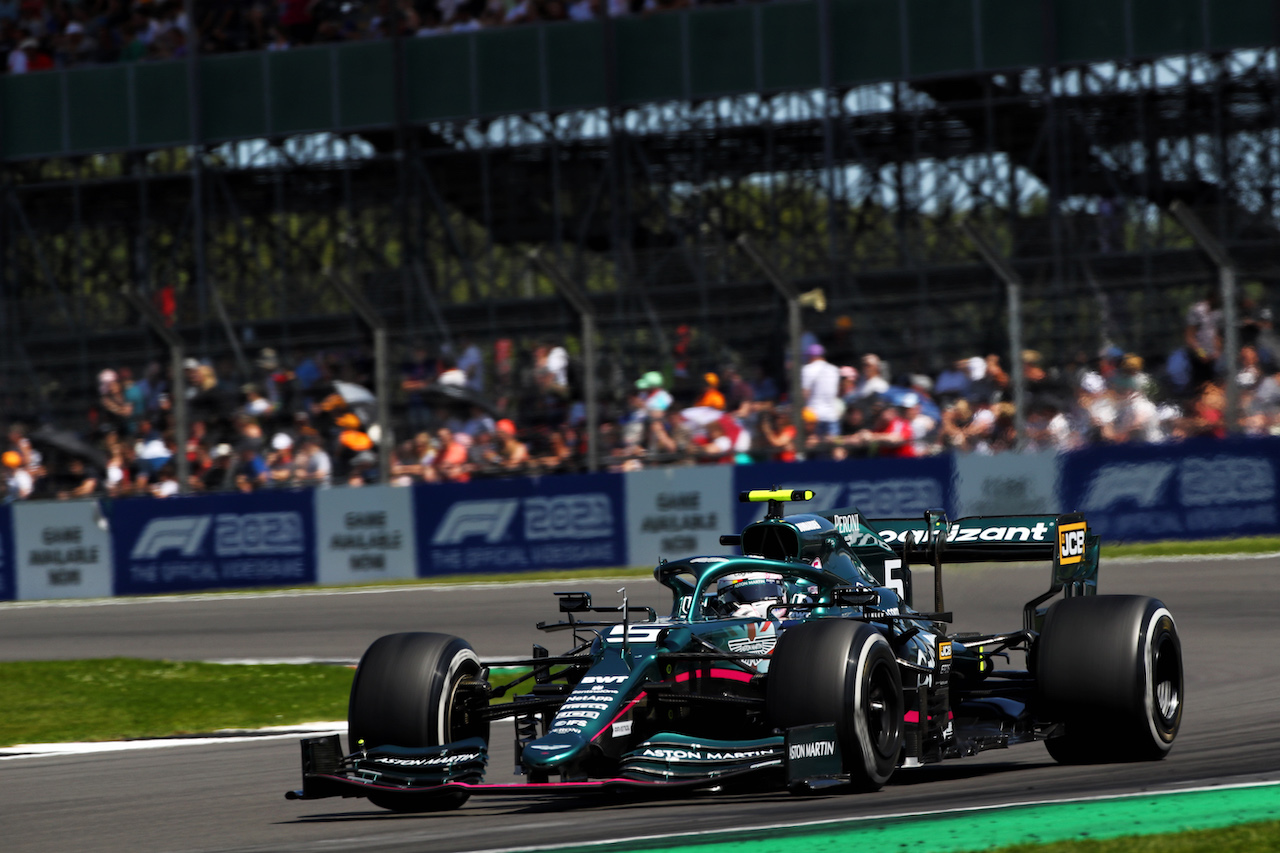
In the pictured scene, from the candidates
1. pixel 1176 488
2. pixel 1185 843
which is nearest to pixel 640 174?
pixel 1176 488

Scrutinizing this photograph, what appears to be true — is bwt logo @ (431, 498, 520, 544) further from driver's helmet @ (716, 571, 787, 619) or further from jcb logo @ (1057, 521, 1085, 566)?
driver's helmet @ (716, 571, 787, 619)

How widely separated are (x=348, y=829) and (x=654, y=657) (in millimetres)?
1420

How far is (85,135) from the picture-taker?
27750mm

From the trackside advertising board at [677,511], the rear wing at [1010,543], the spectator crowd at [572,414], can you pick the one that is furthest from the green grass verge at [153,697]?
the spectator crowd at [572,414]

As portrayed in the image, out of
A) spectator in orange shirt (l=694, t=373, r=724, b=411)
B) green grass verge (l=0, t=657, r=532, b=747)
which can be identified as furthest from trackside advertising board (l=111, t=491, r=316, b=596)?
green grass verge (l=0, t=657, r=532, b=747)

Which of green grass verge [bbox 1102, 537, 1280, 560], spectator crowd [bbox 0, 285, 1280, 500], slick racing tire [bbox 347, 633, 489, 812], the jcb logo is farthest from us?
spectator crowd [bbox 0, 285, 1280, 500]

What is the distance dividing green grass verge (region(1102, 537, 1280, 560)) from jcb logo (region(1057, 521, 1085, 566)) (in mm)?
8166

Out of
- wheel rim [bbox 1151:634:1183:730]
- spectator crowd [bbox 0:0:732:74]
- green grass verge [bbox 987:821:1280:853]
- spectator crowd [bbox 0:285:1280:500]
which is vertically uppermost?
spectator crowd [bbox 0:0:732:74]

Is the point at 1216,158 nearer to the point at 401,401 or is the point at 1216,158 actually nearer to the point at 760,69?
the point at 760,69

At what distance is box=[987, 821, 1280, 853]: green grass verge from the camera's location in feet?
19.9

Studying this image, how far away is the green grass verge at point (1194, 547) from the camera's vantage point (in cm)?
1720

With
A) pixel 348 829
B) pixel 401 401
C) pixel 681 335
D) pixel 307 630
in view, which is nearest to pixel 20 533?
pixel 401 401

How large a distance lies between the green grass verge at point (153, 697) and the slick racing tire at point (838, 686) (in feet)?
17.2

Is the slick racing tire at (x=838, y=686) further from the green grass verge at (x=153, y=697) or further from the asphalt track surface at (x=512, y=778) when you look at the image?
the green grass verge at (x=153, y=697)
